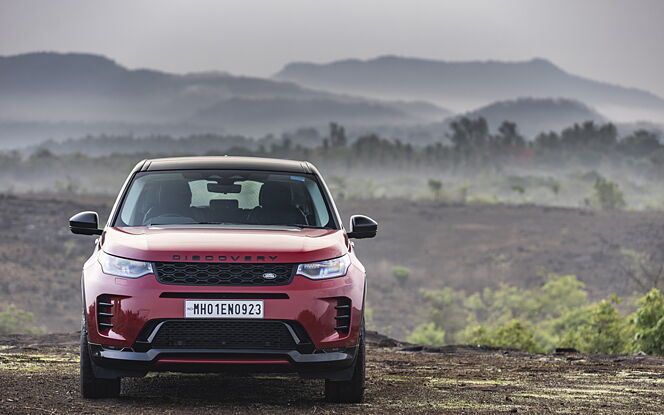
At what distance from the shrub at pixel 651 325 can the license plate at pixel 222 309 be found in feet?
39.8

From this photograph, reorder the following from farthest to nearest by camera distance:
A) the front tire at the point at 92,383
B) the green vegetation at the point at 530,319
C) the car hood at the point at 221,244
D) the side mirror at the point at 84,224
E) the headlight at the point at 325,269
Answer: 1. the green vegetation at the point at 530,319
2. the side mirror at the point at 84,224
3. the front tire at the point at 92,383
4. the headlight at the point at 325,269
5. the car hood at the point at 221,244

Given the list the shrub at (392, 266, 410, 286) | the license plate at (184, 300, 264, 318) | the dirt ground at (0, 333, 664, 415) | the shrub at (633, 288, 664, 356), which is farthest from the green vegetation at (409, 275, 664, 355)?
the license plate at (184, 300, 264, 318)

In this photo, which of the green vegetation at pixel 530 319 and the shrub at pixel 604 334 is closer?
the shrub at pixel 604 334

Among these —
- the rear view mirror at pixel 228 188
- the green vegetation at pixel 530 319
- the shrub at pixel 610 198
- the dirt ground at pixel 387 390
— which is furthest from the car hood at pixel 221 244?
the shrub at pixel 610 198

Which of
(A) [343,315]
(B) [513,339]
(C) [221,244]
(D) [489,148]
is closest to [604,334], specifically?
(B) [513,339]

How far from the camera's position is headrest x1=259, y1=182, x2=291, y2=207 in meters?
8.96

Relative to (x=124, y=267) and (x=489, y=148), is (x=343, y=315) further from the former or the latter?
(x=489, y=148)

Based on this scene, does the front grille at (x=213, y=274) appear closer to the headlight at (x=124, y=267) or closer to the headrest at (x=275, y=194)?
the headlight at (x=124, y=267)

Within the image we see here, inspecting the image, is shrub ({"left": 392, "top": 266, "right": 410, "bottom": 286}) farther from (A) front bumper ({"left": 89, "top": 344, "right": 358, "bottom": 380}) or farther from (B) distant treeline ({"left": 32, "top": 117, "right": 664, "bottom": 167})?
(B) distant treeline ({"left": 32, "top": 117, "right": 664, "bottom": 167})

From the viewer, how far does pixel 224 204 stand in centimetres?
898

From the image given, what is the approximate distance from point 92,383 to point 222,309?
144cm

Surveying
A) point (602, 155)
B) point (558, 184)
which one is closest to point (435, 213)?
point (558, 184)

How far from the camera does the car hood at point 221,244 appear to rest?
7570mm

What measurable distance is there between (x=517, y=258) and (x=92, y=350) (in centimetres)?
7079
